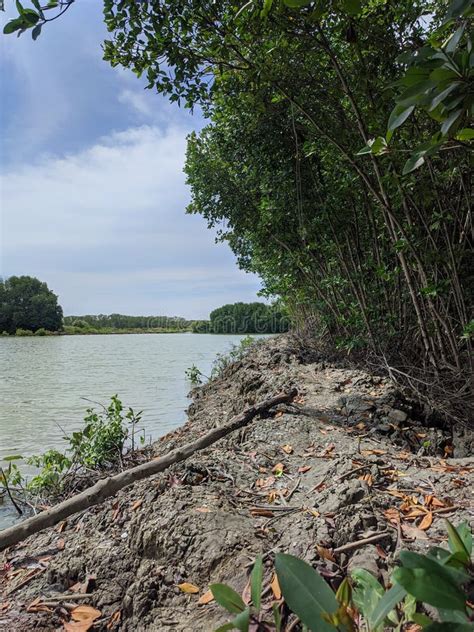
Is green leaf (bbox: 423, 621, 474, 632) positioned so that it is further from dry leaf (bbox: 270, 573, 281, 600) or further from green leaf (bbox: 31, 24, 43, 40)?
green leaf (bbox: 31, 24, 43, 40)

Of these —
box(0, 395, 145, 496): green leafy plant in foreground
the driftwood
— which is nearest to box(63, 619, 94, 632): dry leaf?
the driftwood

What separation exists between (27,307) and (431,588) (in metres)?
39.6

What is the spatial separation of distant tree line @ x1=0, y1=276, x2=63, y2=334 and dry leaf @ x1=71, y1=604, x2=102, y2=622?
121 ft

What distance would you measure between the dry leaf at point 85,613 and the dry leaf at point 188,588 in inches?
13.5

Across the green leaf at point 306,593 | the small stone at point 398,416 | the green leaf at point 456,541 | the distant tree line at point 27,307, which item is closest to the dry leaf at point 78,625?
the green leaf at point 306,593

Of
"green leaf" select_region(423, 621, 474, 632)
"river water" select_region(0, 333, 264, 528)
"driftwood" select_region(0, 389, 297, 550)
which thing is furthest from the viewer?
"river water" select_region(0, 333, 264, 528)

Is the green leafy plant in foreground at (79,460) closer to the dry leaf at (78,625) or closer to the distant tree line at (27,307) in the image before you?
the dry leaf at (78,625)

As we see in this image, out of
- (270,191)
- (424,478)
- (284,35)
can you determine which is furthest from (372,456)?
(270,191)

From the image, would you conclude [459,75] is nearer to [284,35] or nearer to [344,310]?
[284,35]

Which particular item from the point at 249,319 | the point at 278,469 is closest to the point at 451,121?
the point at 278,469

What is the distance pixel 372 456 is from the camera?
2.28 m

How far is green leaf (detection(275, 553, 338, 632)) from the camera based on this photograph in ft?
1.89

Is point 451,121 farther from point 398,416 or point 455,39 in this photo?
point 398,416

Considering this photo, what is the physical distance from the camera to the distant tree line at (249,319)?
1440 cm
